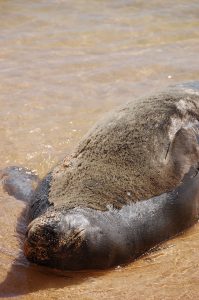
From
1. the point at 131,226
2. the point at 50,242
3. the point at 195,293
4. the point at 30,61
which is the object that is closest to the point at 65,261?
the point at 50,242

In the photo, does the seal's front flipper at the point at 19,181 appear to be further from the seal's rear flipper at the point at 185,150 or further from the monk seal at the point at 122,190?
the seal's rear flipper at the point at 185,150

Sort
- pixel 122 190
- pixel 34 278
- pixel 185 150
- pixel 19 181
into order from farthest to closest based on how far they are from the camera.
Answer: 1. pixel 19 181
2. pixel 185 150
3. pixel 122 190
4. pixel 34 278

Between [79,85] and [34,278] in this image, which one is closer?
[34,278]

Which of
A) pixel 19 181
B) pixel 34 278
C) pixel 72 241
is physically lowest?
pixel 19 181

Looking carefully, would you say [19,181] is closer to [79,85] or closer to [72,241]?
[72,241]

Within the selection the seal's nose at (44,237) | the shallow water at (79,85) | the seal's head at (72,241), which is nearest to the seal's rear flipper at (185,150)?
the shallow water at (79,85)

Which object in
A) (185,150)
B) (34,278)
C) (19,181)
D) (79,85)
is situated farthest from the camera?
(79,85)

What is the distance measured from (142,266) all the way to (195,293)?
1.71 feet

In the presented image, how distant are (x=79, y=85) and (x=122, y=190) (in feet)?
11.3

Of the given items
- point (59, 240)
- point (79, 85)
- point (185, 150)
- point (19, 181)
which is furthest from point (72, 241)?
point (79, 85)

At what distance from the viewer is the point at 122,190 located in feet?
11.2

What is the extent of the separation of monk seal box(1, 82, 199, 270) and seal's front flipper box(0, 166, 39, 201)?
17.0 inches

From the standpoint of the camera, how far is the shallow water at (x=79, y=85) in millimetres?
3020

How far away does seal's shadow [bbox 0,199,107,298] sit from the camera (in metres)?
2.99
